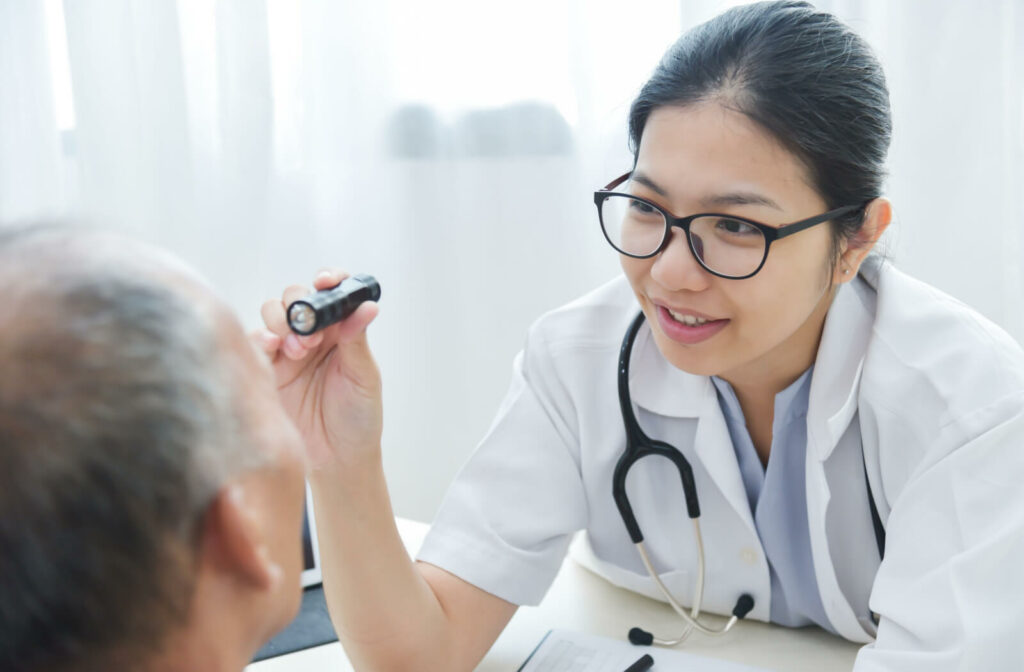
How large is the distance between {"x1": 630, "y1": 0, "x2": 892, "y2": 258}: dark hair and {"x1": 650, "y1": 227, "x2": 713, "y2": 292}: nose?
0.50 ft

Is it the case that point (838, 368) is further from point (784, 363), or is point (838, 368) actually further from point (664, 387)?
point (664, 387)

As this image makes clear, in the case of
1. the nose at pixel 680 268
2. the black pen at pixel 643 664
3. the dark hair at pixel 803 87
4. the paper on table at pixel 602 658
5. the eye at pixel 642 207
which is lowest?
the paper on table at pixel 602 658

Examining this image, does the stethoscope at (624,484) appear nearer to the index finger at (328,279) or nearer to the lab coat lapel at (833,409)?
the lab coat lapel at (833,409)

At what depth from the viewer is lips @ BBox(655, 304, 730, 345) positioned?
114 cm

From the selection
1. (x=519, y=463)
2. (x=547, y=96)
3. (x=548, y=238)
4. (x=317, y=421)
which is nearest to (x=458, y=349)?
(x=548, y=238)

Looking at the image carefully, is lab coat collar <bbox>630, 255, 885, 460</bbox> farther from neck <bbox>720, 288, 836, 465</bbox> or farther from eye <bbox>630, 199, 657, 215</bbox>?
eye <bbox>630, 199, 657, 215</bbox>

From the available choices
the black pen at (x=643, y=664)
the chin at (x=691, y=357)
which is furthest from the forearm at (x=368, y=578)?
the chin at (x=691, y=357)

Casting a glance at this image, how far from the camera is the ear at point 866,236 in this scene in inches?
44.2

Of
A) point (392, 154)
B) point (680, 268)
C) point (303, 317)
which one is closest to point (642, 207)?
point (680, 268)

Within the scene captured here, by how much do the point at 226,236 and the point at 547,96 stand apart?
82cm

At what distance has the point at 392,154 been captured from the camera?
6.97 feet

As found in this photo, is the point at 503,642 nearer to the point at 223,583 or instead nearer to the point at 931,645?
the point at 931,645

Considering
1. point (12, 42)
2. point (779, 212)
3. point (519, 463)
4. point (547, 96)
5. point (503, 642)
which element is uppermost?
point (12, 42)

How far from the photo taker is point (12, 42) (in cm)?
223
